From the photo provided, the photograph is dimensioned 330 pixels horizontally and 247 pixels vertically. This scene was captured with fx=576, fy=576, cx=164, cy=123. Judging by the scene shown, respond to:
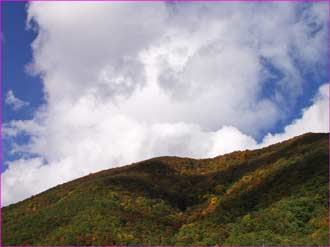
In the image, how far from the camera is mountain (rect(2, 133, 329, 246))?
283 ft

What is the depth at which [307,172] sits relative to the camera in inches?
3900

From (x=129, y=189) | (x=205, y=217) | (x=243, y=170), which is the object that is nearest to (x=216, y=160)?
(x=243, y=170)

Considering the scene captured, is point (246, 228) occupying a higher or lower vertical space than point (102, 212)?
lower

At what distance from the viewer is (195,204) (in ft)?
371

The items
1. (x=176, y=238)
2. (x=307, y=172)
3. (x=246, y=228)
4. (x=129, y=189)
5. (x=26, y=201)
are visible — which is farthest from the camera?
(x=26, y=201)

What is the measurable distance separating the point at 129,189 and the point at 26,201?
26966 mm

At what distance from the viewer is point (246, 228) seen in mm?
86500

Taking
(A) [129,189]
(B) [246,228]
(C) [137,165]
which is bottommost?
(B) [246,228]

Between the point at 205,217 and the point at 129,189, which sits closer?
the point at 205,217

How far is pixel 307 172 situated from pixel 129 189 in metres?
37.2

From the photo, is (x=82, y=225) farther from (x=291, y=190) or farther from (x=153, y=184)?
(x=291, y=190)

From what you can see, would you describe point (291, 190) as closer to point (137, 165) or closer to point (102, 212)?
point (102, 212)

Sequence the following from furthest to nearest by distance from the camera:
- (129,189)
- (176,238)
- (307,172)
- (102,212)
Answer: (129,189)
(102,212)
(307,172)
(176,238)

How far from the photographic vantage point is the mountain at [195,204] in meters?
86.2
